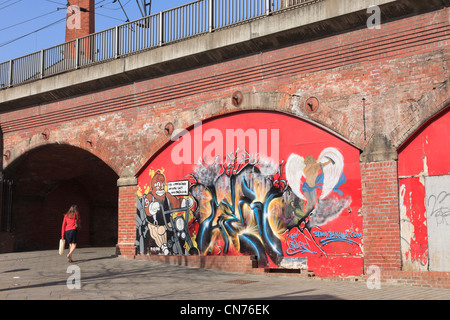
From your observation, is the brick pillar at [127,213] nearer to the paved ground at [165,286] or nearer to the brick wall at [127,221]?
the brick wall at [127,221]

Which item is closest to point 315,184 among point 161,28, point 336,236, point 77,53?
point 336,236

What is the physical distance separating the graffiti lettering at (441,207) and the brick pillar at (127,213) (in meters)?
7.65

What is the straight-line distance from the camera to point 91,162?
1827 centimetres

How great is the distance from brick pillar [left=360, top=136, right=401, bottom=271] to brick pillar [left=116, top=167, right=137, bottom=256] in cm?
643

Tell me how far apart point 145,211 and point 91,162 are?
17.1 feet

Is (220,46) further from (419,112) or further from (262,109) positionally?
(419,112)

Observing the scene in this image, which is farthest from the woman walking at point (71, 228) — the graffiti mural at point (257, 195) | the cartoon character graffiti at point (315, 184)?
the cartoon character graffiti at point (315, 184)

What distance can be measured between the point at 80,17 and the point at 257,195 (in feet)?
55.6

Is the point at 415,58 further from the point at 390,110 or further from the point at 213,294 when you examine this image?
the point at 213,294

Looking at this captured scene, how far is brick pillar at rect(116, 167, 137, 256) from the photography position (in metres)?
14.0

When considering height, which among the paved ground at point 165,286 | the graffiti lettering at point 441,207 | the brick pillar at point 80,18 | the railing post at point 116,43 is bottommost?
the paved ground at point 165,286

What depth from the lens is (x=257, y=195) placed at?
11742 mm

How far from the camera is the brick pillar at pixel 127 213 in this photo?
1405 centimetres
